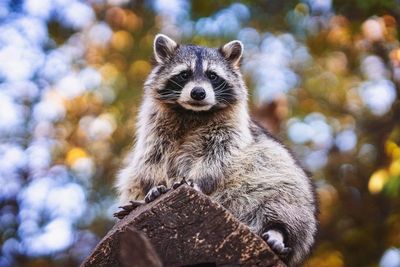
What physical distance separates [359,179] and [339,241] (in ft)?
4.33

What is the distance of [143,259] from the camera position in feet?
10.1

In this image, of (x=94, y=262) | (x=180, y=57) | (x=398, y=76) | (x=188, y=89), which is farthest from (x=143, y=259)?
(x=398, y=76)

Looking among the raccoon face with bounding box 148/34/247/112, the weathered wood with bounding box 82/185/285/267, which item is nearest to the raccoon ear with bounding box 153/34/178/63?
the raccoon face with bounding box 148/34/247/112

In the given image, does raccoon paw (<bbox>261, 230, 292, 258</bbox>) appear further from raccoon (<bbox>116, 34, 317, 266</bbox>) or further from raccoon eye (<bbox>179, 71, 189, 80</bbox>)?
raccoon eye (<bbox>179, 71, 189, 80</bbox>)

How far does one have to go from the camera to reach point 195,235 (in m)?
3.79

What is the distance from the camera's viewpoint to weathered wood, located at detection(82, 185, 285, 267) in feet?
12.4

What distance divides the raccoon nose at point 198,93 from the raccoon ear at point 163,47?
2.89 feet

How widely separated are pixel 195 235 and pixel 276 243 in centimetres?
63

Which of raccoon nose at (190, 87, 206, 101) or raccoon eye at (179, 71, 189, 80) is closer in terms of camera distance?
raccoon nose at (190, 87, 206, 101)

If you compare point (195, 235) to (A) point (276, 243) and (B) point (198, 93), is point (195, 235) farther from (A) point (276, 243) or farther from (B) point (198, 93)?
(B) point (198, 93)

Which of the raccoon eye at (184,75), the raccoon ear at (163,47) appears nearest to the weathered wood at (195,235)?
the raccoon eye at (184,75)

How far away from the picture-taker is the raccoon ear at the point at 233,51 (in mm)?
6348

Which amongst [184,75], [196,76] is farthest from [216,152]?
[184,75]

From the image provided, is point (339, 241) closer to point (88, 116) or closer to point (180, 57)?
point (88, 116)
